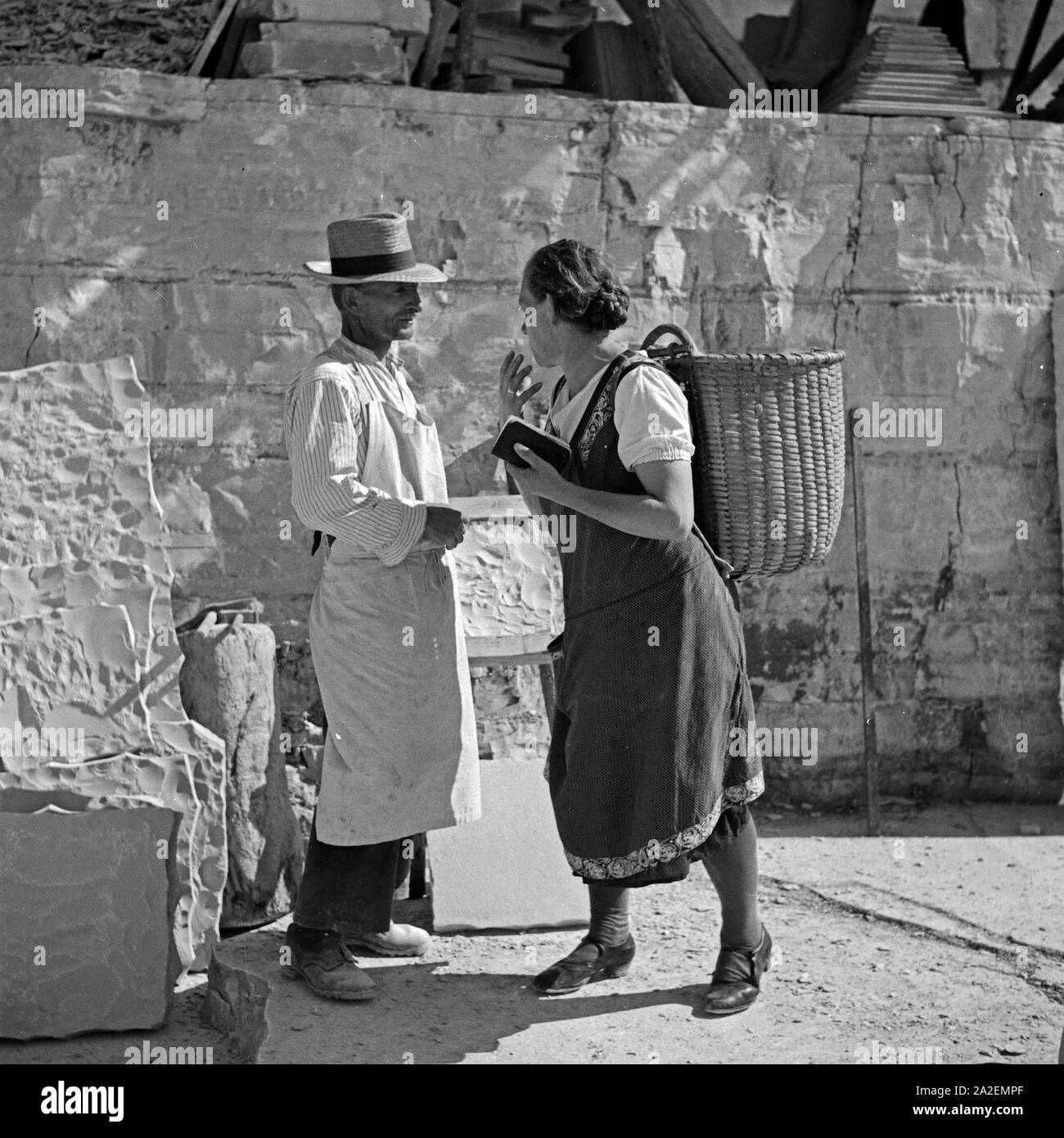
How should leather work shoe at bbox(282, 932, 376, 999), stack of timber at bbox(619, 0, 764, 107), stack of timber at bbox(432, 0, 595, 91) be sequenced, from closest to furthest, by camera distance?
leather work shoe at bbox(282, 932, 376, 999)
stack of timber at bbox(432, 0, 595, 91)
stack of timber at bbox(619, 0, 764, 107)

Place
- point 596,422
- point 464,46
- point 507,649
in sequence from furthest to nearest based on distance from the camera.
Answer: point 464,46
point 507,649
point 596,422

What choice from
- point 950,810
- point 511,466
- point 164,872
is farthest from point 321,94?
point 950,810

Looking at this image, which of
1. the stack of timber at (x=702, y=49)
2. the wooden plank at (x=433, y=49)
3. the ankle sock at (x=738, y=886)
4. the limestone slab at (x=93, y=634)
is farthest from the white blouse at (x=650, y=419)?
the stack of timber at (x=702, y=49)

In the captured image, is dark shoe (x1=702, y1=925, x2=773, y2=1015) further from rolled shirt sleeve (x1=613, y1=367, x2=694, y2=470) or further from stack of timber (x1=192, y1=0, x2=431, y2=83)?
stack of timber (x1=192, y1=0, x2=431, y2=83)

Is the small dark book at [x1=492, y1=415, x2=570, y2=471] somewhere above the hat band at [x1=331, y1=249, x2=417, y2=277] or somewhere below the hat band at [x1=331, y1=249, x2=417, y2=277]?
below

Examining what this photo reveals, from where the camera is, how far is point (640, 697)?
355cm

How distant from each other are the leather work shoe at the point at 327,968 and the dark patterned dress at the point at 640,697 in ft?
2.17

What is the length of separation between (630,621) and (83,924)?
1.82 metres

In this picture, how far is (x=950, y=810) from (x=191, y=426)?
3.24 metres

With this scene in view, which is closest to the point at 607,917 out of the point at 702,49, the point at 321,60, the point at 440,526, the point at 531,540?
the point at 440,526

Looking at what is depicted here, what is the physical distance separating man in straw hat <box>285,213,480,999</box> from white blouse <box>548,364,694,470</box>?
20.6 inches

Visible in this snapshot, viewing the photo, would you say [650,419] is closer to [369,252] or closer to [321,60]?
[369,252]

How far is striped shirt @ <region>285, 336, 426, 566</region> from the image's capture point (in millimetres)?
3662

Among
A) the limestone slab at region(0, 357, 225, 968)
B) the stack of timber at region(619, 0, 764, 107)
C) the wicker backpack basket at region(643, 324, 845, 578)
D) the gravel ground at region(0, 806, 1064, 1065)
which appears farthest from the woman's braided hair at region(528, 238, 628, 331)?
the stack of timber at region(619, 0, 764, 107)
